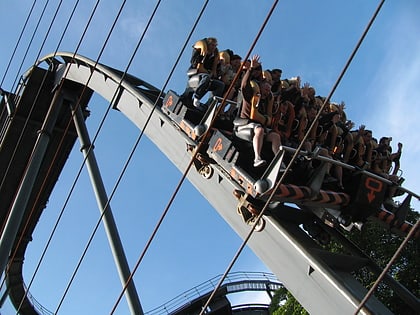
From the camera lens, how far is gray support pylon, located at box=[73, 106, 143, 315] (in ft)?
27.5

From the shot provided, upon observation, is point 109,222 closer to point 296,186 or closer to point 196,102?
point 196,102

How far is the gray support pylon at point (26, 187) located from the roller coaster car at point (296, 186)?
237 inches

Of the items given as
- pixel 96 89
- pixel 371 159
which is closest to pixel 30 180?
pixel 96 89

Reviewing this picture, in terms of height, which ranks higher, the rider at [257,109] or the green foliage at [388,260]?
the rider at [257,109]

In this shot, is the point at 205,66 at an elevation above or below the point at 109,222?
above

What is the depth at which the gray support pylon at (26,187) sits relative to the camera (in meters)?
10.5

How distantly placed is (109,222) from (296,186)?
5387 mm

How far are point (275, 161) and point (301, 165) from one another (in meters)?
0.86

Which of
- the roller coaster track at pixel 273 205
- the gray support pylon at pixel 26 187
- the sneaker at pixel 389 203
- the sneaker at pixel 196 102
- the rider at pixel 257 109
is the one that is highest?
the rider at pixel 257 109

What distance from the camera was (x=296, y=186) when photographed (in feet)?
16.3

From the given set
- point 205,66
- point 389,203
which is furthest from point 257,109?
point 389,203

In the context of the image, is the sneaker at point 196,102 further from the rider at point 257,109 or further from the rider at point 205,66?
the rider at point 257,109

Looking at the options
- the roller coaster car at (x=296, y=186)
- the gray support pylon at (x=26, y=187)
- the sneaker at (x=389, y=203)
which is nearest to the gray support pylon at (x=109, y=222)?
the gray support pylon at (x=26, y=187)

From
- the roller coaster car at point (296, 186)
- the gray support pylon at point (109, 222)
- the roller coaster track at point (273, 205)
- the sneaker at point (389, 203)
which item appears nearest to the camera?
the roller coaster track at point (273, 205)
